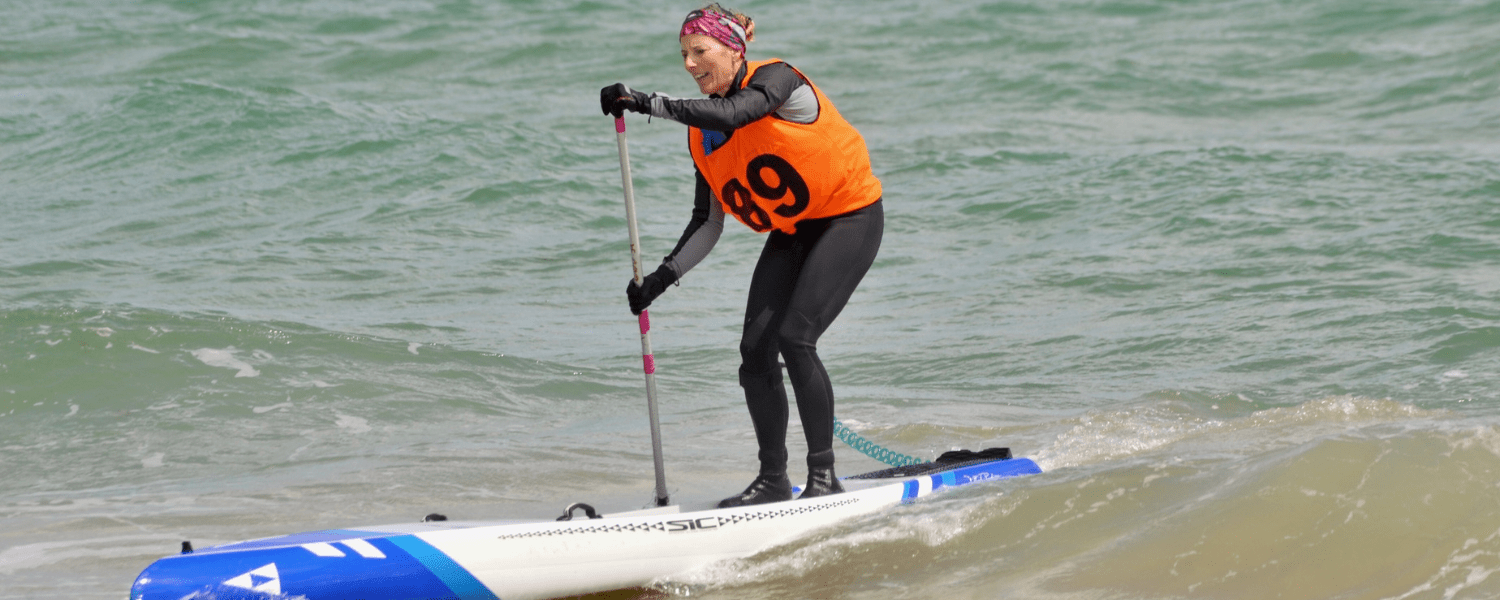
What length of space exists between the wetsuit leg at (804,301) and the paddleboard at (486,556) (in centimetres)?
35

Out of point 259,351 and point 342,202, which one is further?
point 342,202

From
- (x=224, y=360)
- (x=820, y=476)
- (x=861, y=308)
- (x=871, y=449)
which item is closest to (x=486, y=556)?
(x=820, y=476)

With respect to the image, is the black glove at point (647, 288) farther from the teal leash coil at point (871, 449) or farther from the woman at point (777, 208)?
the teal leash coil at point (871, 449)

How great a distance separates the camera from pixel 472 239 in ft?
39.9

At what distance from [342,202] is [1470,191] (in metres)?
9.99

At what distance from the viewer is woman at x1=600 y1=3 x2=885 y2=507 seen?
14.5 ft

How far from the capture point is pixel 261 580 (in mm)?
4062

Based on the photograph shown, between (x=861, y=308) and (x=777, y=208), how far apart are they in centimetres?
568

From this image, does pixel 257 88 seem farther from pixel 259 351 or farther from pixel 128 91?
pixel 259 351

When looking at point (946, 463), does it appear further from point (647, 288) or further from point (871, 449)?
point (647, 288)

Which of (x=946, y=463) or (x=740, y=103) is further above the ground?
(x=740, y=103)

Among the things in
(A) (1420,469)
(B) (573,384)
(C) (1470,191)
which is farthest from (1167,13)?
(A) (1420,469)

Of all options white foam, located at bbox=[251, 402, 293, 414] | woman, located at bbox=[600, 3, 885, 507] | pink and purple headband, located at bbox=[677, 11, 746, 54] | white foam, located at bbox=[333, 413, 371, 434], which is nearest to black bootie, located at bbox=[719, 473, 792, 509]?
woman, located at bbox=[600, 3, 885, 507]

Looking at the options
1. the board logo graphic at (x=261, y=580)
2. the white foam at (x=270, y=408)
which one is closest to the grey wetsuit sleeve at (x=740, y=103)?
the board logo graphic at (x=261, y=580)
